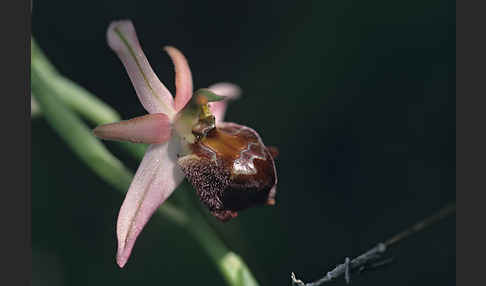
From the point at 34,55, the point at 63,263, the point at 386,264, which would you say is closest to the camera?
the point at 386,264

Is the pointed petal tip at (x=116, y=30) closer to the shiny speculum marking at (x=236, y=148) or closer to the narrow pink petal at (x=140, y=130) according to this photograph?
the narrow pink petal at (x=140, y=130)

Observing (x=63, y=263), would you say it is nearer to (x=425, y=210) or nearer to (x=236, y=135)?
(x=236, y=135)

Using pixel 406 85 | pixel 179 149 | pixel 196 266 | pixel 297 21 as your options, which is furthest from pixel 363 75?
pixel 179 149

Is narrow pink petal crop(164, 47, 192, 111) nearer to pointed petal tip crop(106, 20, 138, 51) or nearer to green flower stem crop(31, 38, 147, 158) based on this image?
pointed petal tip crop(106, 20, 138, 51)

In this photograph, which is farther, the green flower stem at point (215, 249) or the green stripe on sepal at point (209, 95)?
the green flower stem at point (215, 249)

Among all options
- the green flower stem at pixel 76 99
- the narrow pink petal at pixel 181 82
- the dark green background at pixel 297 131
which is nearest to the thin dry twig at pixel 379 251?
the narrow pink petal at pixel 181 82

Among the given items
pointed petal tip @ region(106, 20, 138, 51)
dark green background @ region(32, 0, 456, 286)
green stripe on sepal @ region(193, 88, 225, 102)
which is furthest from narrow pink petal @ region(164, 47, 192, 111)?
dark green background @ region(32, 0, 456, 286)
